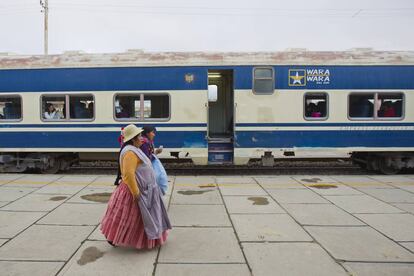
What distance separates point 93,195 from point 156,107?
10.5ft

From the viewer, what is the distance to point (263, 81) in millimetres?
9742

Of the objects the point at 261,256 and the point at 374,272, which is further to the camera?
the point at 261,256

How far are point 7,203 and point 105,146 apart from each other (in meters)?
3.24

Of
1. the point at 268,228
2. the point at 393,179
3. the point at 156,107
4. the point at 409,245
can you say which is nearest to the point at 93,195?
the point at 156,107

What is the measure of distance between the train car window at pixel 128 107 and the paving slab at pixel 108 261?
539cm

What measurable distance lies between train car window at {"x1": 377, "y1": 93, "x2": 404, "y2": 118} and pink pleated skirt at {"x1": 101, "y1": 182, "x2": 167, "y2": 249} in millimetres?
7958

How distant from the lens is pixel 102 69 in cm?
981

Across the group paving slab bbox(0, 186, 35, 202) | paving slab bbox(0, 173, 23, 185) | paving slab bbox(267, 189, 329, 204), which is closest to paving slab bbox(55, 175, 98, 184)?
paving slab bbox(0, 186, 35, 202)

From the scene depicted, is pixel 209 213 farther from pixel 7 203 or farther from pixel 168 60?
pixel 168 60

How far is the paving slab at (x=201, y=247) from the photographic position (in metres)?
4.48

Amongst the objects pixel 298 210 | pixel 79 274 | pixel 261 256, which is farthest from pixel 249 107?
pixel 79 274

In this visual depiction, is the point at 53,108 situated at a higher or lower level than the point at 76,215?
higher

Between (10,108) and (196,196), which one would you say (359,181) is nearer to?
(196,196)

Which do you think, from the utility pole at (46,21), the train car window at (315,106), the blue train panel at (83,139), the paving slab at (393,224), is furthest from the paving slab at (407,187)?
the utility pole at (46,21)
